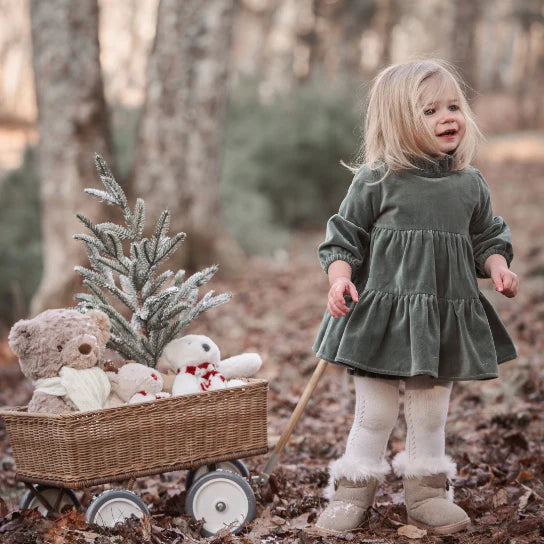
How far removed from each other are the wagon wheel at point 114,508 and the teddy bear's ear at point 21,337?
66 centimetres

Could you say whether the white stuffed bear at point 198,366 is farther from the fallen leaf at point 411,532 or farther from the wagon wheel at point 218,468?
the fallen leaf at point 411,532

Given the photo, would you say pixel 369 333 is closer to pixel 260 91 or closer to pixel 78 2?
pixel 78 2

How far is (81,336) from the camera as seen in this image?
3068 mm

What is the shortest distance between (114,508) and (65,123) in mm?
5113

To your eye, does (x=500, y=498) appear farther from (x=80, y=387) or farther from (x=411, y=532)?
(x=80, y=387)

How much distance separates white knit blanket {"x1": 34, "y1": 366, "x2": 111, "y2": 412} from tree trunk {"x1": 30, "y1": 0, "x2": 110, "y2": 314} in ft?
14.2

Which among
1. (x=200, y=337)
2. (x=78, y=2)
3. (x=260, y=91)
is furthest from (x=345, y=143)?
(x=200, y=337)

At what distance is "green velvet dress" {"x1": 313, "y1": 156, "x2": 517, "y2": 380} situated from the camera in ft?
9.70

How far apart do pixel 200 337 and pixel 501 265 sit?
1.30 meters

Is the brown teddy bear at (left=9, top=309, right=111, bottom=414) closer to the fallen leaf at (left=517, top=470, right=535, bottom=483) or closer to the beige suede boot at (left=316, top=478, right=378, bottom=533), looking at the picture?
the beige suede boot at (left=316, top=478, right=378, bottom=533)

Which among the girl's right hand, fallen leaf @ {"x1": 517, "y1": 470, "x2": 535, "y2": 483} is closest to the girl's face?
the girl's right hand

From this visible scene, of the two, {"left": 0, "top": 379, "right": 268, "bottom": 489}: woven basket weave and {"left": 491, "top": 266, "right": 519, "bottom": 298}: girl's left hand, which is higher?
{"left": 491, "top": 266, "right": 519, "bottom": 298}: girl's left hand

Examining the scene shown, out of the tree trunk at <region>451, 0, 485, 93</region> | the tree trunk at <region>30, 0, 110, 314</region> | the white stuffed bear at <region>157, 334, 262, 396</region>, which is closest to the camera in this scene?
the white stuffed bear at <region>157, 334, 262, 396</region>

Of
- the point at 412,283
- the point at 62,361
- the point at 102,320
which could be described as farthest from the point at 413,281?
the point at 62,361
